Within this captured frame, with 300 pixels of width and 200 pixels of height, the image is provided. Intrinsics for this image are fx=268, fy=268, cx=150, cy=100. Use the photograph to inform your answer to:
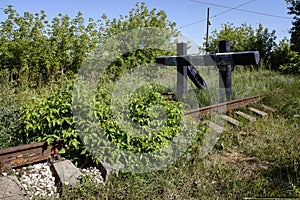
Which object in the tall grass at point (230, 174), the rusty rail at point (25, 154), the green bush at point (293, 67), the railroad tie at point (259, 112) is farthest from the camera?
the green bush at point (293, 67)

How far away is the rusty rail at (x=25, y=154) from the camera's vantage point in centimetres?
220

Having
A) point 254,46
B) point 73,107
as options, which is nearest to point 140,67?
point 73,107

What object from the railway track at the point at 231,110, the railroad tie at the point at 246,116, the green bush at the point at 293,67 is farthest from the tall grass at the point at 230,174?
the green bush at the point at 293,67

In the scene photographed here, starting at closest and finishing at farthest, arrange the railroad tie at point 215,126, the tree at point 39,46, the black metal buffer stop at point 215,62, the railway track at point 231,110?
the railroad tie at point 215,126, the railway track at point 231,110, the black metal buffer stop at point 215,62, the tree at point 39,46

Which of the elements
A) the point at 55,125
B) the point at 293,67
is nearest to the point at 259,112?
the point at 55,125

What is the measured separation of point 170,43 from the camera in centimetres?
795

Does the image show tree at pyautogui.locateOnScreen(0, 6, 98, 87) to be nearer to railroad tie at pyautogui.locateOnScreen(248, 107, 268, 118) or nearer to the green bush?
railroad tie at pyautogui.locateOnScreen(248, 107, 268, 118)

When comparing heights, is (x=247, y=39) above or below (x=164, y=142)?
above

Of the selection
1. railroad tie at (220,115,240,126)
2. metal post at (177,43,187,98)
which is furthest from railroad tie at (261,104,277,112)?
metal post at (177,43,187,98)

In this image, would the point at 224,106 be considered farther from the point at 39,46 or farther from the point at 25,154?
the point at 39,46

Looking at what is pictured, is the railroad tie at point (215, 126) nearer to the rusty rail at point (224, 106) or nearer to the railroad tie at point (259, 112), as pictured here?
the rusty rail at point (224, 106)

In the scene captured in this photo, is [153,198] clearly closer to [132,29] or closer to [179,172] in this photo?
[179,172]

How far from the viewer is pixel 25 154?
228 centimetres

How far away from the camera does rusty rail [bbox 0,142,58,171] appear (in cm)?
220
